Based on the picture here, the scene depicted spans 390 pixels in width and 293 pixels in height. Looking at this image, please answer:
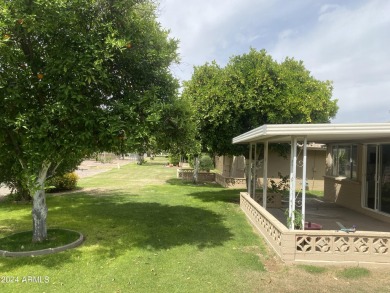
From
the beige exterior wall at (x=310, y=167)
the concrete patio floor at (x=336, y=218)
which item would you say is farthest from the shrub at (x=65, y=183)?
the beige exterior wall at (x=310, y=167)

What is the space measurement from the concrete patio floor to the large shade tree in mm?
6097

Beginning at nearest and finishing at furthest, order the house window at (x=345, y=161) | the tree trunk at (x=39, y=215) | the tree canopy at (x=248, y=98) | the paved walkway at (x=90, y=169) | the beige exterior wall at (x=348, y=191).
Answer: the tree trunk at (x=39, y=215) < the beige exterior wall at (x=348, y=191) < the tree canopy at (x=248, y=98) < the house window at (x=345, y=161) < the paved walkway at (x=90, y=169)

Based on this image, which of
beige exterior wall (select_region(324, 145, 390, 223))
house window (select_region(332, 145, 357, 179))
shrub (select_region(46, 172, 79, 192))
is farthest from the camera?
shrub (select_region(46, 172, 79, 192))

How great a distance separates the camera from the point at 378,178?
11422mm

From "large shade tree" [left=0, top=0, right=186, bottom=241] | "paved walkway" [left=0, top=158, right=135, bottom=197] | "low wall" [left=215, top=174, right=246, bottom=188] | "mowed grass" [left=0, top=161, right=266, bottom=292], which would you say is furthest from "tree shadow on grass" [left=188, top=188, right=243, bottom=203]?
"paved walkway" [left=0, top=158, right=135, bottom=197]

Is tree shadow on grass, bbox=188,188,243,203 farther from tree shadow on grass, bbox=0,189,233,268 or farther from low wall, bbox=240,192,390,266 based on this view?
low wall, bbox=240,192,390,266

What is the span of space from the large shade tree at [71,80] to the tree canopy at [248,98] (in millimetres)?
4972

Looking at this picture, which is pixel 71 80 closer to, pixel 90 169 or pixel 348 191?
pixel 348 191

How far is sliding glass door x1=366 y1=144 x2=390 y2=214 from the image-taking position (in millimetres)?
10977

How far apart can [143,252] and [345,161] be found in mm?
10605

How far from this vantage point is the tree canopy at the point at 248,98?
13328 mm

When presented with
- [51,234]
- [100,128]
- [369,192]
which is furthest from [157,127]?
[369,192]

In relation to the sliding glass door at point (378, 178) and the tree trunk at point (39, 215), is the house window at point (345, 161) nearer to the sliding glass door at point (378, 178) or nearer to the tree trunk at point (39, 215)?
the sliding glass door at point (378, 178)

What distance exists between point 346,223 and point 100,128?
814 cm
